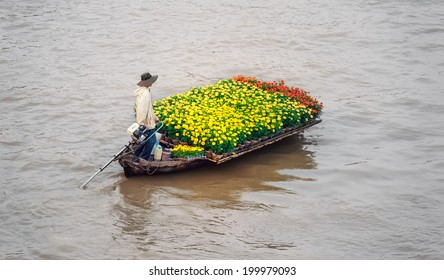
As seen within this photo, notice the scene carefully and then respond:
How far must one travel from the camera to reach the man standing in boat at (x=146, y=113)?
973 centimetres

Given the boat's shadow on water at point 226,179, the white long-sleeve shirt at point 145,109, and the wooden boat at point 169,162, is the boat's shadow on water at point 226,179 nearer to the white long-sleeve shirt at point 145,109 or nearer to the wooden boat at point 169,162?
the wooden boat at point 169,162

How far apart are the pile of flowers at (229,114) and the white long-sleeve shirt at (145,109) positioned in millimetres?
499

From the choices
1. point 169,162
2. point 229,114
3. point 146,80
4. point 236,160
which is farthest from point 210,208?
point 146,80

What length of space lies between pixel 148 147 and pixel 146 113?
0.53 metres

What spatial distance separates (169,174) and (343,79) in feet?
21.4

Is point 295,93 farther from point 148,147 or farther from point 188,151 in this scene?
point 148,147

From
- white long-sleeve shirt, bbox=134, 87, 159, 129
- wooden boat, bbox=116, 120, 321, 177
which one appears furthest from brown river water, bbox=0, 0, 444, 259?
white long-sleeve shirt, bbox=134, 87, 159, 129

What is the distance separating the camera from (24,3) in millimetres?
19906

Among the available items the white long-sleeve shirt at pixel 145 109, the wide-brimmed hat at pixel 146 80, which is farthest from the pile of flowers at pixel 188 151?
the wide-brimmed hat at pixel 146 80

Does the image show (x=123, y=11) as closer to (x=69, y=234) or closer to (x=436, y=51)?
(x=436, y=51)

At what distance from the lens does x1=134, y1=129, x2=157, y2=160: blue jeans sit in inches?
385

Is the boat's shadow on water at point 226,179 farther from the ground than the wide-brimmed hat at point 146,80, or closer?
closer

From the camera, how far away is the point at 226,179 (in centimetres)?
1023

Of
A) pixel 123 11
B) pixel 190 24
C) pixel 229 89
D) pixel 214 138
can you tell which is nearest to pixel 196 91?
pixel 229 89
